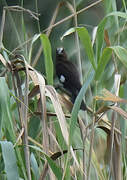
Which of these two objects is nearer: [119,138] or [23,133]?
[23,133]

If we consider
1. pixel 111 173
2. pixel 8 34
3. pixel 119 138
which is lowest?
pixel 111 173

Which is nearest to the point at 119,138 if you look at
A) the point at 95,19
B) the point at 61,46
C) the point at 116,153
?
the point at 116,153

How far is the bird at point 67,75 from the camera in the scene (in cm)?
222

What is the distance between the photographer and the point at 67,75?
2.39 metres

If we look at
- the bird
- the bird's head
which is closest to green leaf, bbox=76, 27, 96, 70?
the bird

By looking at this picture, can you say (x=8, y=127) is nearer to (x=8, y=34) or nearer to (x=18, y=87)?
(x=18, y=87)

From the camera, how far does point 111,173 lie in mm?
1400

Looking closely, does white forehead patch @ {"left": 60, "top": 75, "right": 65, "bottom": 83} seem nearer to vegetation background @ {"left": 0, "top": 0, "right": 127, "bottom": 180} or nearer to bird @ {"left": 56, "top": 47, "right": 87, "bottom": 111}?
bird @ {"left": 56, "top": 47, "right": 87, "bottom": 111}

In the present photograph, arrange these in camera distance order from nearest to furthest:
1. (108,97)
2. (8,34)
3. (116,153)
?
(108,97) < (116,153) < (8,34)

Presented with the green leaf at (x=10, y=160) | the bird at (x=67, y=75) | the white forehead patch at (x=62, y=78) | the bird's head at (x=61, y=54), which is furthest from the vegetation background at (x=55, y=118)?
the bird's head at (x=61, y=54)

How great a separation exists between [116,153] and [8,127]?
1.17ft

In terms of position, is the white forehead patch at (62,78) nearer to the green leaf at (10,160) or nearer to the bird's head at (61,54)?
the bird's head at (61,54)

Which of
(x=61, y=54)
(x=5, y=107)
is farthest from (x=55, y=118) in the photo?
(x=61, y=54)

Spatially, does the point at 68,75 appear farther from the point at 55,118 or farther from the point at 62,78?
A: the point at 55,118
